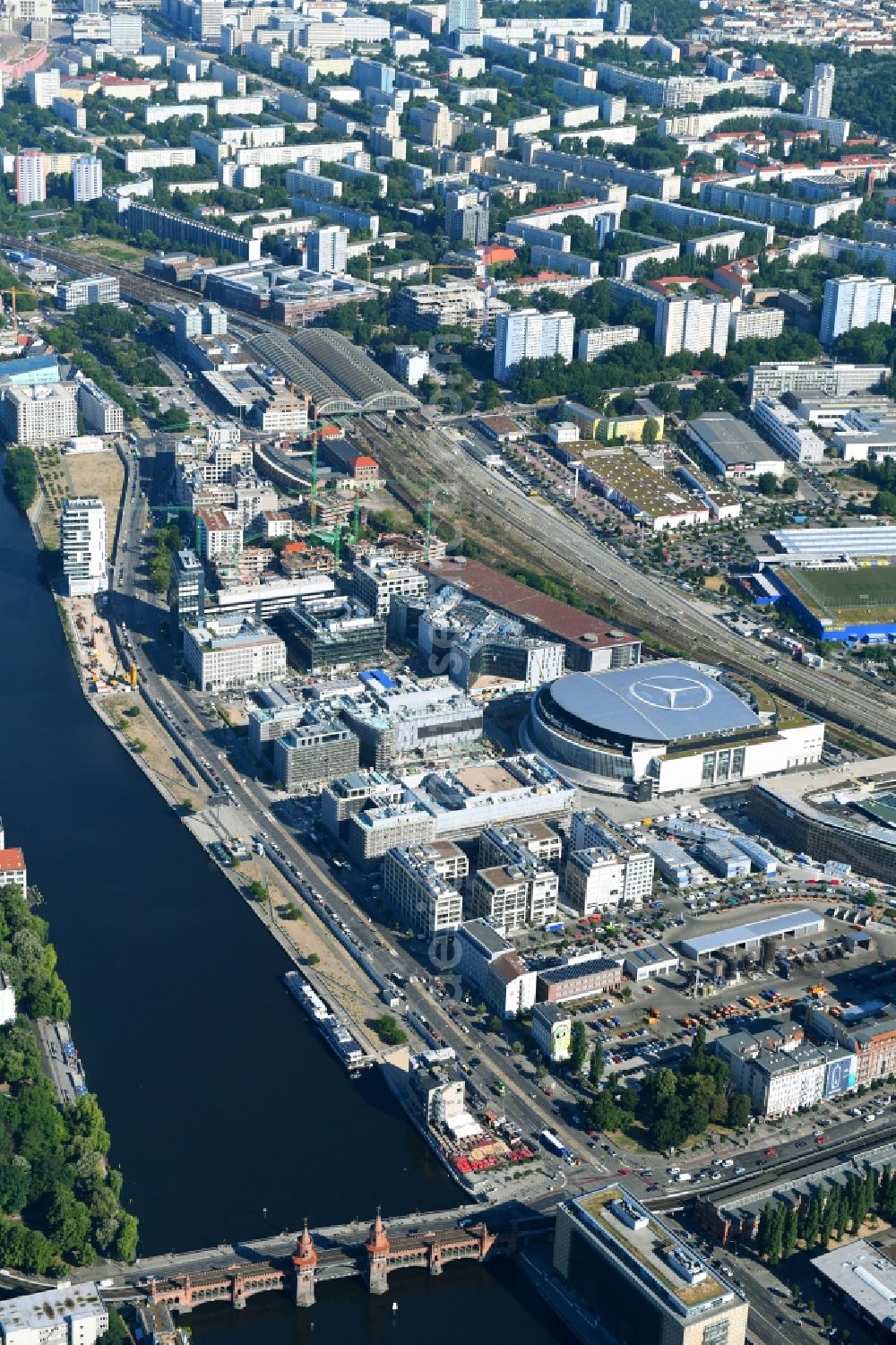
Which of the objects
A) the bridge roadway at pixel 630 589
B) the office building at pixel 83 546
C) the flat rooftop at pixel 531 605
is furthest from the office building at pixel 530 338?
the office building at pixel 83 546

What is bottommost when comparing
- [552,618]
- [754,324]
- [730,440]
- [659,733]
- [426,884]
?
[426,884]

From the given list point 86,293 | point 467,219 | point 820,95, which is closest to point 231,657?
point 86,293

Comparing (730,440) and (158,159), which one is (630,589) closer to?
(730,440)

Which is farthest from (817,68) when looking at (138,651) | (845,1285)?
(845,1285)

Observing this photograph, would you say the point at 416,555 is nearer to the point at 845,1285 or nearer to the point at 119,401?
the point at 119,401

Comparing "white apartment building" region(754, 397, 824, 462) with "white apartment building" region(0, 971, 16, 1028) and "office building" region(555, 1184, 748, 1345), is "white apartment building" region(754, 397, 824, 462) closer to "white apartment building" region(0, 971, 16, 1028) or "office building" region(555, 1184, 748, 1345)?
"white apartment building" region(0, 971, 16, 1028)

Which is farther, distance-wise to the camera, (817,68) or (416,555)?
(817,68)

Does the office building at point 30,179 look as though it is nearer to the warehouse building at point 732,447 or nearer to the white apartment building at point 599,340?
the white apartment building at point 599,340

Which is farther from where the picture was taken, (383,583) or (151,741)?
(383,583)
